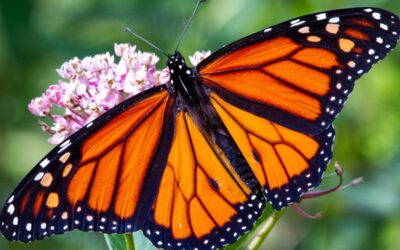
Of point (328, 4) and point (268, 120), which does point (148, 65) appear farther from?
point (328, 4)

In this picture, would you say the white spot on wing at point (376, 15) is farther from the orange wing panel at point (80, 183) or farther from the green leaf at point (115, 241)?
the green leaf at point (115, 241)

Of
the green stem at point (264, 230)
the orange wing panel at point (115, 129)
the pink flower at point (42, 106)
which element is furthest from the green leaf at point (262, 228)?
the pink flower at point (42, 106)

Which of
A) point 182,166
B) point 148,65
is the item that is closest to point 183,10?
point 148,65

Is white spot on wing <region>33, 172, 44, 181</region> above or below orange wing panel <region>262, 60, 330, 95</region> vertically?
above

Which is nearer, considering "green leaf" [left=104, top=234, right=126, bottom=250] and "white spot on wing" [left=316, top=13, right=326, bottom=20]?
"white spot on wing" [left=316, top=13, right=326, bottom=20]

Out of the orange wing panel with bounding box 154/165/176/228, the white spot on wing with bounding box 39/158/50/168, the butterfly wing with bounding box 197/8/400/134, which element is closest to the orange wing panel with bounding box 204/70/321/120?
the butterfly wing with bounding box 197/8/400/134

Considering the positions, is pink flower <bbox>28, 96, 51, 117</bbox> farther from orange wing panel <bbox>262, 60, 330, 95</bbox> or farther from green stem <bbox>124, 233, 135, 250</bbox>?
orange wing panel <bbox>262, 60, 330, 95</bbox>
